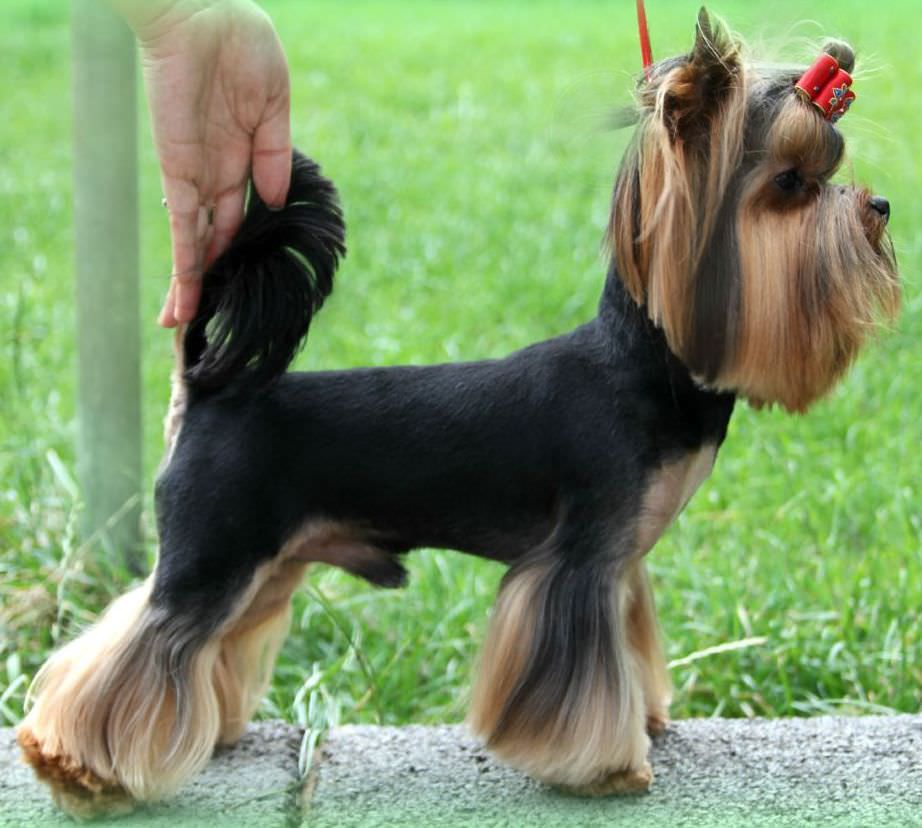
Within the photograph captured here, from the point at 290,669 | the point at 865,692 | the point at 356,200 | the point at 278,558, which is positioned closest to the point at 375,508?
the point at 278,558

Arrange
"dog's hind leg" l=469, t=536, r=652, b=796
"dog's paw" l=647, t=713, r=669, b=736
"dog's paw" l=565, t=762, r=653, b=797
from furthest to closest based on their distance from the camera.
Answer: "dog's paw" l=647, t=713, r=669, b=736 → "dog's paw" l=565, t=762, r=653, b=797 → "dog's hind leg" l=469, t=536, r=652, b=796

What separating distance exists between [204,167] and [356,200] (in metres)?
4.79

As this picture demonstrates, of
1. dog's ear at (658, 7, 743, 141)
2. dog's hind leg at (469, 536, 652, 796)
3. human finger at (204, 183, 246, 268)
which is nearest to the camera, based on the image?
dog's ear at (658, 7, 743, 141)

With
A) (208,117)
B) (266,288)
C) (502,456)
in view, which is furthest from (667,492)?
(208,117)

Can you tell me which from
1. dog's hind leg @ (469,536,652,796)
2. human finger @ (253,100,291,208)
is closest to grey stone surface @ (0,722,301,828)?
dog's hind leg @ (469,536,652,796)

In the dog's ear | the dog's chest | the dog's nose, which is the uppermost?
the dog's ear

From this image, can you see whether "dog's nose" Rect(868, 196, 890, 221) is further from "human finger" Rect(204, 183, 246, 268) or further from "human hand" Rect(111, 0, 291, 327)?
"human finger" Rect(204, 183, 246, 268)

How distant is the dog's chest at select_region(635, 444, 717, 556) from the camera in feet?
8.68

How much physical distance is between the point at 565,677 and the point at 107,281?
1917 mm

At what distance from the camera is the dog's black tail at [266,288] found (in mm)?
2705

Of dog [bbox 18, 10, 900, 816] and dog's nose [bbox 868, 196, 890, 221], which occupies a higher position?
dog's nose [bbox 868, 196, 890, 221]

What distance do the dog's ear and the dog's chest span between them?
0.60 m

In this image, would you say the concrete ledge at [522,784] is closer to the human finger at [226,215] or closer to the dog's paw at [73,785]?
the dog's paw at [73,785]

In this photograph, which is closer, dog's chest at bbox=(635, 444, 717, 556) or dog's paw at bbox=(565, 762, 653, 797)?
dog's chest at bbox=(635, 444, 717, 556)
